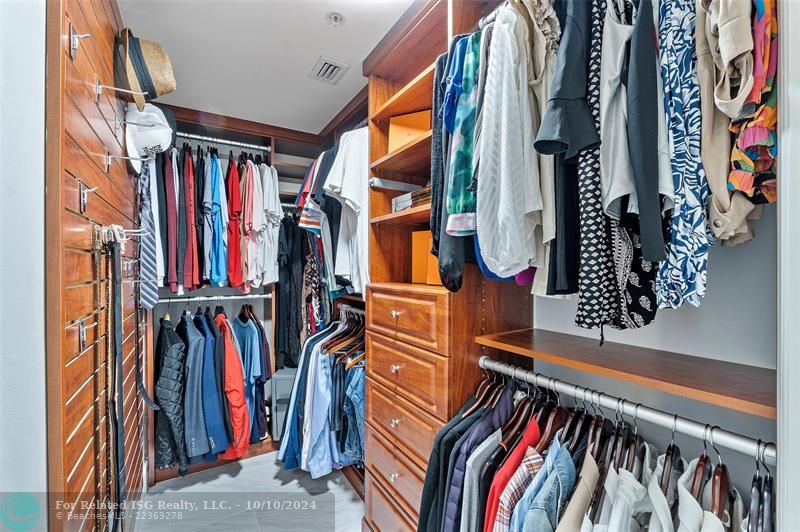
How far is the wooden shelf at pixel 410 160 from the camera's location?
139 cm

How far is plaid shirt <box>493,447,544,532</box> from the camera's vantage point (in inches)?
34.2

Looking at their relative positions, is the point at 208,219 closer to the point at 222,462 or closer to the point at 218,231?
the point at 218,231

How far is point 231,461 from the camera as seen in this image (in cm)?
239

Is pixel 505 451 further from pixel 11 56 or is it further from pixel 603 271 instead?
pixel 11 56

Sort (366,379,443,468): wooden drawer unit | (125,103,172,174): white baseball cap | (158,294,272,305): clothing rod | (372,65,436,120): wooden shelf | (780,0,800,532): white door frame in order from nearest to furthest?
(780,0,800,532): white door frame, (366,379,443,468): wooden drawer unit, (372,65,436,120): wooden shelf, (125,103,172,174): white baseball cap, (158,294,272,305): clothing rod

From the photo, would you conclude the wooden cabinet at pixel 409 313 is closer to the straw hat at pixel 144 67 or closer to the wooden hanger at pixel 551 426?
the wooden hanger at pixel 551 426

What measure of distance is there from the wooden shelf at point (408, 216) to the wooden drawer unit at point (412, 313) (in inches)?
11.2

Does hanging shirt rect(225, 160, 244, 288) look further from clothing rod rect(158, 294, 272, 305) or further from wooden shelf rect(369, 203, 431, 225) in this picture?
wooden shelf rect(369, 203, 431, 225)

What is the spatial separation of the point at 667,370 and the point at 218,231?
7.63 feet

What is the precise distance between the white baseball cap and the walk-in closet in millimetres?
12

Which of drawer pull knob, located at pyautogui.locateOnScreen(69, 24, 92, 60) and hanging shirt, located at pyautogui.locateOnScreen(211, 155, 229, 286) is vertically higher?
drawer pull knob, located at pyautogui.locateOnScreen(69, 24, 92, 60)

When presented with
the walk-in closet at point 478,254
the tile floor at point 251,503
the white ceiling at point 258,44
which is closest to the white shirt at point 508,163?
the walk-in closet at point 478,254

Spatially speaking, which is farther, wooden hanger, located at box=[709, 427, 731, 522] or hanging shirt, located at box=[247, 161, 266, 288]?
hanging shirt, located at box=[247, 161, 266, 288]

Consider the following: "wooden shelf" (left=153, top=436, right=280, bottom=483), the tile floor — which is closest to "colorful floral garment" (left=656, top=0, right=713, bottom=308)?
the tile floor
